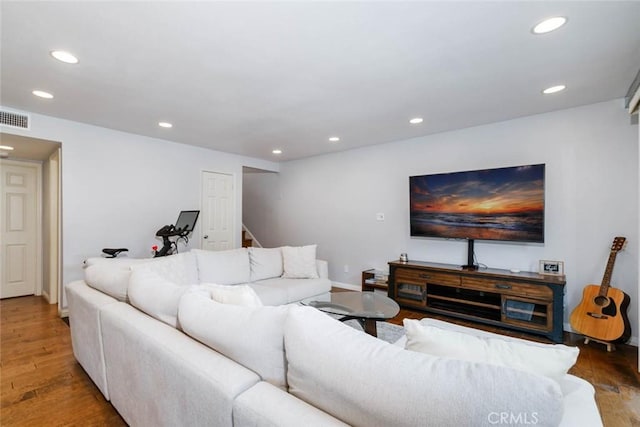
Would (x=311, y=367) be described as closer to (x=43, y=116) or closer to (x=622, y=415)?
(x=622, y=415)

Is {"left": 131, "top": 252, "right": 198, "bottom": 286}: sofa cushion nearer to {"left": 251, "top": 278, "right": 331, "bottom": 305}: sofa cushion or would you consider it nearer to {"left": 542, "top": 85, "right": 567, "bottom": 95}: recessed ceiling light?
{"left": 251, "top": 278, "right": 331, "bottom": 305}: sofa cushion

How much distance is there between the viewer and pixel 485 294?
3398 mm

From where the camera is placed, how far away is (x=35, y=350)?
106 inches

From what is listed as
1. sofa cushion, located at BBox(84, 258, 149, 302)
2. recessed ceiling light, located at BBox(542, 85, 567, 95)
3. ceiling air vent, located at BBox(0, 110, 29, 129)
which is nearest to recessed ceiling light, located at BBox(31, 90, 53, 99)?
ceiling air vent, located at BBox(0, 110, 29, 129)

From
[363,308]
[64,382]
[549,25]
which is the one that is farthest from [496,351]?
[64,382]

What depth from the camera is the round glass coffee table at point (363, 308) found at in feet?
7.89

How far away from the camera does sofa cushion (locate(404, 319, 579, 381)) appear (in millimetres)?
842

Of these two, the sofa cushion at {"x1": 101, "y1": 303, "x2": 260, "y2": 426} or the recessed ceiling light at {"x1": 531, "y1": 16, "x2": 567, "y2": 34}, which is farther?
the recessed ceiling light at {"x1": 531, "y1": 16, "x2": 567, "y2": 34}

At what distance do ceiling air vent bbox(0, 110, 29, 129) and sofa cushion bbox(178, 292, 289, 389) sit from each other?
344cm

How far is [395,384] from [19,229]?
5.98 meters

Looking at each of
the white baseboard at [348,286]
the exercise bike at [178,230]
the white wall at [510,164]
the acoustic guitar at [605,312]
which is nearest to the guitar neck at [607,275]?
the acoustic guitar at [605,312]

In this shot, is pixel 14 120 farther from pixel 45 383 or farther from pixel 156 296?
pixel 156 296

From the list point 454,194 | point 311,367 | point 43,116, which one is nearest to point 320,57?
point 311,367

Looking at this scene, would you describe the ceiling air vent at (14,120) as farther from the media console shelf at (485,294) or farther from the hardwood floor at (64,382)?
the media console shelf at (485,294)
